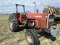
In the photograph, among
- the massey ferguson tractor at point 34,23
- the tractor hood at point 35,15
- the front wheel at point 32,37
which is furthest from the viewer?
the tractor hood at point 35,15

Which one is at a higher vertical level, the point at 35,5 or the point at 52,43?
the point at 35,5

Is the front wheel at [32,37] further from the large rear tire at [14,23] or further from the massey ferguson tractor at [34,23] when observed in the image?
the large rear tire at [14,23]

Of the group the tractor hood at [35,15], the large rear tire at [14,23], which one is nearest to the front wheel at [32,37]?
the tractor hood at [35,15]

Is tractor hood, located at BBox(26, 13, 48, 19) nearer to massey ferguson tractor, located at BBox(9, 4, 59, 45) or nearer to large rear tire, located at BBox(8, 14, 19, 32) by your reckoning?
massey ferguson tractor, located at BBox(9, 4, 59, 45)

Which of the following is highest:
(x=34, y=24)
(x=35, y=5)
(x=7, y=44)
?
(x=35, y=5)

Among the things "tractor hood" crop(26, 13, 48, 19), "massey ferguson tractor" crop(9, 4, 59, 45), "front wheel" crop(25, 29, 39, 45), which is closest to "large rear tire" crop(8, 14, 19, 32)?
"massey ferguson tractor" crop(9, 4, 59, 45)

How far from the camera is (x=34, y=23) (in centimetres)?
998

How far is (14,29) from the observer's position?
11.2 m

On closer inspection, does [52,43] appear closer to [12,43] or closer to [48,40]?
[48,40]

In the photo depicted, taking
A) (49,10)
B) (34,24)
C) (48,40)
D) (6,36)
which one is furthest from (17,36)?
(49,10)

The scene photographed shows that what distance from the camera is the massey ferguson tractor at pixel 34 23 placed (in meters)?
8.66

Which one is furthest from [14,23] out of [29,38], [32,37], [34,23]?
[32,37]

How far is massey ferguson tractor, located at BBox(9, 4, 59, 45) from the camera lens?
8656 millimetres

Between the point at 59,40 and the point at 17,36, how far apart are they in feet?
8.25
